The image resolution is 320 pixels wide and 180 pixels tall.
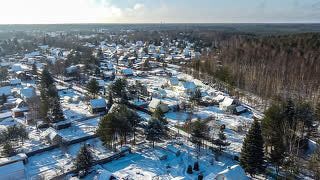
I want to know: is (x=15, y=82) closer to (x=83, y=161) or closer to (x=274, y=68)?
(x=83, y=161)

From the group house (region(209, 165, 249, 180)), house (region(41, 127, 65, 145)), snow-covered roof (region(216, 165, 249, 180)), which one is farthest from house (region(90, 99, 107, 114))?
snow-covered roof (region(216, 165, 249, 180))

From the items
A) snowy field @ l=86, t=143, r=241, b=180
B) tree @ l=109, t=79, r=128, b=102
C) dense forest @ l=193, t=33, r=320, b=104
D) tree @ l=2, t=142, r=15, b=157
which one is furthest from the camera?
dense forest @ l=193, t=33, r=320, b=104

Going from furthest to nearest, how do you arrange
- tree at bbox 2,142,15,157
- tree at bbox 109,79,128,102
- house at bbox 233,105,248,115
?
tree at bbox 109,79,128,102 < house at bbox 233,105,248,115 < tree at bbox 2,142,15,157

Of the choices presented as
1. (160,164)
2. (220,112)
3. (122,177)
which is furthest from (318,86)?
(122,177)

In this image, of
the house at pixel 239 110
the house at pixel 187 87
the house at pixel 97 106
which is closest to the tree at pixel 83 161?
the house at pixel 97 106

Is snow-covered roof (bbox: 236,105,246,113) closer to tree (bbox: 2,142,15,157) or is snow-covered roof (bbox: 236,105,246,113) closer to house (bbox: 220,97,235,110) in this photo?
house (bbox: 220,97,235,110)

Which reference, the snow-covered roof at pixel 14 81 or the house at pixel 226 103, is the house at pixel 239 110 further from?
the snow-covered roof at pixel 14 81
